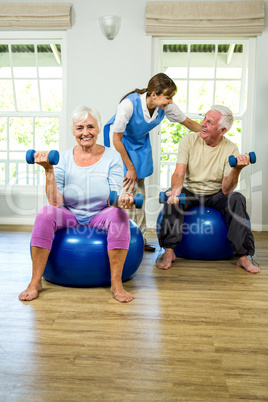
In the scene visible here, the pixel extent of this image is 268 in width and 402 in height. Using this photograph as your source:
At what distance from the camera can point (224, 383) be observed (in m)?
1.74

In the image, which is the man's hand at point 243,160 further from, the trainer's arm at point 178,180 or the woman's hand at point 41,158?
the woman's hand at point 41,158

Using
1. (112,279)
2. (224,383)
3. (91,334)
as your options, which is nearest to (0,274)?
(112,279)

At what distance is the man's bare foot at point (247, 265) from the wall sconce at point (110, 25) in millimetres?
2675

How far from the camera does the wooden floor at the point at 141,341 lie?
1.69 metres

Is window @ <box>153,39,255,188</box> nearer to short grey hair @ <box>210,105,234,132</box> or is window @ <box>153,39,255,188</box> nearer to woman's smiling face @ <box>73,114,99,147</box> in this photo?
short grey hair @ <box>210,105,234,132</box>

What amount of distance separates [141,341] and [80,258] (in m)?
0.76

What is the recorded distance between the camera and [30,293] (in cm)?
264

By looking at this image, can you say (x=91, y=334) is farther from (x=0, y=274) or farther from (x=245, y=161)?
(x=245, y=161)

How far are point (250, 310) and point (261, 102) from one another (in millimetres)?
2933

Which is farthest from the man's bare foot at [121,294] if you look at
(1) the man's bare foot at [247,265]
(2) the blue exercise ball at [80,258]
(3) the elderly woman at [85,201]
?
(1) the man's bare foot at [247,265]

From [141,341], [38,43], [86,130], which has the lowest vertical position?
[141,341]

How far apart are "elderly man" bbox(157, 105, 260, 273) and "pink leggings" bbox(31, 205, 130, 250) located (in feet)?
1.99

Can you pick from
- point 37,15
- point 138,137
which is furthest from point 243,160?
point 37,15

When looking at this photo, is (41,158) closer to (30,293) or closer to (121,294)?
(30,293)
